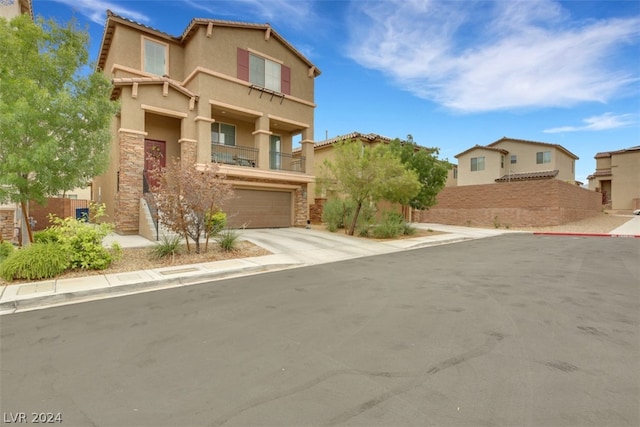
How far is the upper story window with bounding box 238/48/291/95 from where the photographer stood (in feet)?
57.7

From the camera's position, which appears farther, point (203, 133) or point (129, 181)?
point (203, 133)

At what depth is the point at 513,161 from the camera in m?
39.0

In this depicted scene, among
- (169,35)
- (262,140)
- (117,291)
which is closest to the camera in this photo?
(117,291)

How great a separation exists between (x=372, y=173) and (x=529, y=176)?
2951 cm

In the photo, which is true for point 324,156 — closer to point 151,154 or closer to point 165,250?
point 151,154

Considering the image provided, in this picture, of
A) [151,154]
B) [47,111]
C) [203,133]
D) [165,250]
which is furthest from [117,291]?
[151,154]

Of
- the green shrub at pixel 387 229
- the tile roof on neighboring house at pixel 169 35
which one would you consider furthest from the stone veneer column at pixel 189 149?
the green shrub at pixel 387 229

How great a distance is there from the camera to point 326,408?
2.76 m

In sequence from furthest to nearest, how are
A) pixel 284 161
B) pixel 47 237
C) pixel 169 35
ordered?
pixel 284 161
pixel 169 35
pixel 47 237

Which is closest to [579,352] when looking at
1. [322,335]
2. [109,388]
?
[322,335]

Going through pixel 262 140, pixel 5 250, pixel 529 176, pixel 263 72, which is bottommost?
pixel 5 250

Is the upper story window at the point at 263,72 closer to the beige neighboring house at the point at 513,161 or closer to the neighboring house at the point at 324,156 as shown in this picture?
the neighboring house at the point at 324,156

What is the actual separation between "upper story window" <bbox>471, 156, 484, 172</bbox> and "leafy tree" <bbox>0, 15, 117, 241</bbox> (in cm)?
3929

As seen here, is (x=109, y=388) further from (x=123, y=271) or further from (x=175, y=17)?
(x=175, y=17)
